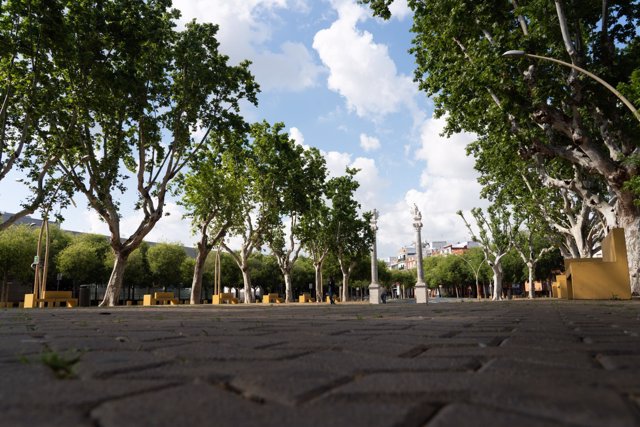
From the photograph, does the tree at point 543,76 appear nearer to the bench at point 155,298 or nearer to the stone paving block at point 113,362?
the stone paving block at point 113,362

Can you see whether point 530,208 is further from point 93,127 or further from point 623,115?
point 93,127

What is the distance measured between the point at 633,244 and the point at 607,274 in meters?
1.84

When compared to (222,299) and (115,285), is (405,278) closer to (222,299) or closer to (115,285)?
(222,299)

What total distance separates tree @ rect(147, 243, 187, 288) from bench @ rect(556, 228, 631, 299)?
125 ft

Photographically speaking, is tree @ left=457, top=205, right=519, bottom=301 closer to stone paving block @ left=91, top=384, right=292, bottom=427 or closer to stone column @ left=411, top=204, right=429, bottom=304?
stone column @ left=411, top=204, right=429, bottom=304

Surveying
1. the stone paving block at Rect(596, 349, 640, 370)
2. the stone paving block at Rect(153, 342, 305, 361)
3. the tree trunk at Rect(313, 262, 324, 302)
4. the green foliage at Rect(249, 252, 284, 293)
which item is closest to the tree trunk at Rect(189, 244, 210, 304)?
the tree trunk at Rect(313, 262, 324, 302)

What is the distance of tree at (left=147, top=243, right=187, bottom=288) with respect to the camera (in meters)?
47.6

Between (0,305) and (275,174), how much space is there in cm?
1759

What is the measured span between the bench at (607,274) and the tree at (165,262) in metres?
38.1

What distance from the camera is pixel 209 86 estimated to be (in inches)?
781

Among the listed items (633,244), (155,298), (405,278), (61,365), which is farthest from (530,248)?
(405,278)

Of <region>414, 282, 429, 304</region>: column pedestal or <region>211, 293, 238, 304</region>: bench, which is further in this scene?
<region>211, 293, 238, 304</region>: bench

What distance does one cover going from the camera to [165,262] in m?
47.8

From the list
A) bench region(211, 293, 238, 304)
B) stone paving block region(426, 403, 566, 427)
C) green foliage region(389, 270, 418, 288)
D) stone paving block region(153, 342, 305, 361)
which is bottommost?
bench region(211, 293, 238, 304)
